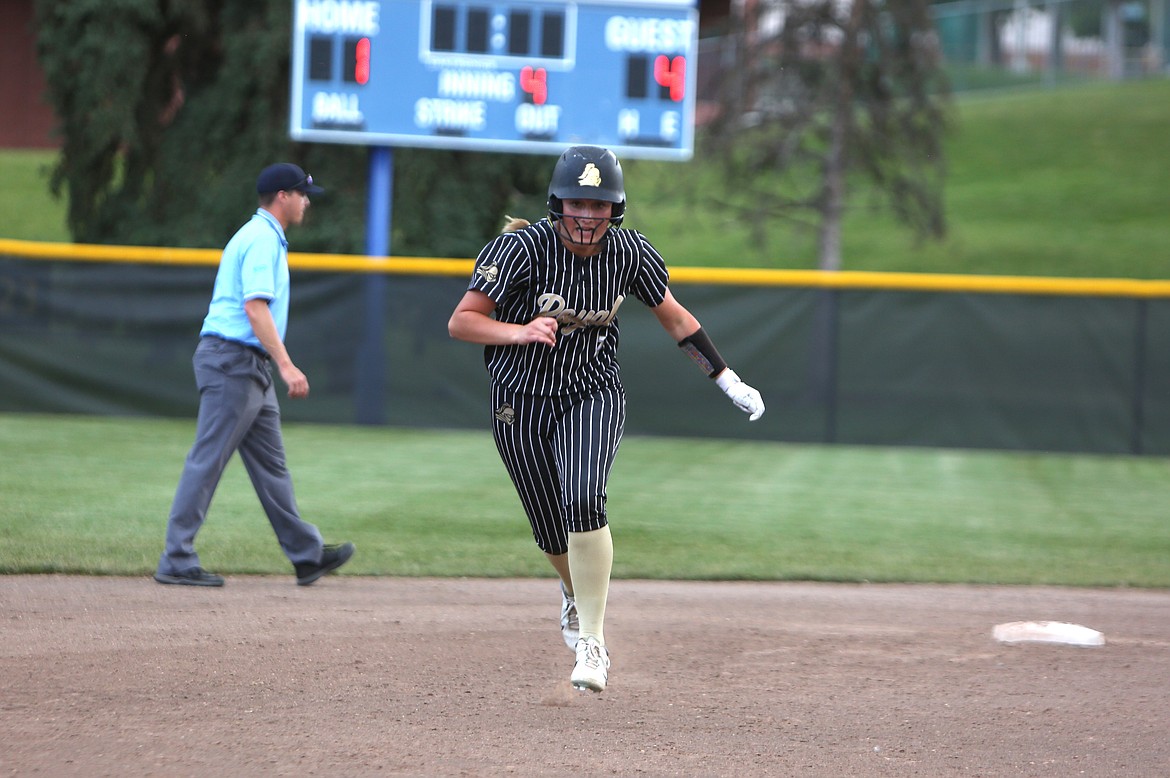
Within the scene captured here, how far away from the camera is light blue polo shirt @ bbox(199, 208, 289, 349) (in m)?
5.81

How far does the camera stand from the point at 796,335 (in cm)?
1319

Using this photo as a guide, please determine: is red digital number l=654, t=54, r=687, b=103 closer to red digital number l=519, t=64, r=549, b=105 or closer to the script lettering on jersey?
red digital number l=519, t=64, r=549, b=105

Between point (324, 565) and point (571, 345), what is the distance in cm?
227

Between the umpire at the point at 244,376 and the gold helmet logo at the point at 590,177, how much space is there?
202 centimetres

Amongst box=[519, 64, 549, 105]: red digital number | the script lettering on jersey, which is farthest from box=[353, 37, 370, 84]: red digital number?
the script lettering on jersey

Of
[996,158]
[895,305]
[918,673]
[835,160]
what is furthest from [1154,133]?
[918,673]

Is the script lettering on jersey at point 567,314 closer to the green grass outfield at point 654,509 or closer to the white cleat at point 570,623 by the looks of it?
the white cleat at point 570,623

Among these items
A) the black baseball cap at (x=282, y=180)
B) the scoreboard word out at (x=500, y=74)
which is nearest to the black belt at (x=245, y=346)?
the black baseball cap at (x=282, y=180)

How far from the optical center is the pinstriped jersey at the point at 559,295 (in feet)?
14.4

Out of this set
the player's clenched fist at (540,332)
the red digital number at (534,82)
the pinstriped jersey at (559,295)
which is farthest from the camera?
the red digital number at (534,82)

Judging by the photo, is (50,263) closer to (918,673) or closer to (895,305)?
(895,305)

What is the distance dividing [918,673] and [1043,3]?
1469 inches

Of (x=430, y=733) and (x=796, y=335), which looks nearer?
(x=430, y=733)

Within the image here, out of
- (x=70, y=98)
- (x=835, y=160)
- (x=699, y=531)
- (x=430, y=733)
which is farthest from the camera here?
(x=835, y=160)
